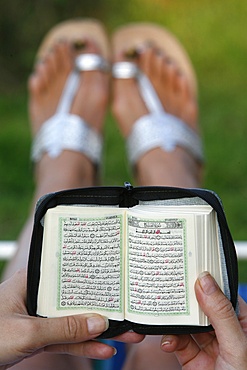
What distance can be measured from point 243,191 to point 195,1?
68cm

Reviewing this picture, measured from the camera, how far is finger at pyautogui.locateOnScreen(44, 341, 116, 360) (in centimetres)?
74

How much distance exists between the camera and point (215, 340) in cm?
77

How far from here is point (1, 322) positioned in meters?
0.72

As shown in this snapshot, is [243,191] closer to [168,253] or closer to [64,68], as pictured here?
[64,68]

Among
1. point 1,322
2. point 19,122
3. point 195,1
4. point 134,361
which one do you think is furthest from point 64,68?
point 1,322

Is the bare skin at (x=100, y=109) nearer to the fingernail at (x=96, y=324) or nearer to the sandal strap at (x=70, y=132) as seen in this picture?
the sandal strap at (x=70, y=132)

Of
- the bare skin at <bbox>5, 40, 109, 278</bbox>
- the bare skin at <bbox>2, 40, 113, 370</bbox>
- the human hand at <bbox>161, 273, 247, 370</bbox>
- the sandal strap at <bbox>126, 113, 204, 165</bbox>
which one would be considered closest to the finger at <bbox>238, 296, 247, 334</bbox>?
the human hand at <bbox>161, 273, 247, 370</bbox>

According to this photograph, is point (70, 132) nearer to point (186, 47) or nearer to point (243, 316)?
point (186, 47)

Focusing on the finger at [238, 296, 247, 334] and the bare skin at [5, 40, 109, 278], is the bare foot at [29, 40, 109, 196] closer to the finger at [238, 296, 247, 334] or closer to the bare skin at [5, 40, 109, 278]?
the bare skin at [5, 40, 109, 278]

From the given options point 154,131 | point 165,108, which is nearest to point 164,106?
point 165,108

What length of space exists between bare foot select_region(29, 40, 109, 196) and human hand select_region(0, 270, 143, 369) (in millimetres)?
613

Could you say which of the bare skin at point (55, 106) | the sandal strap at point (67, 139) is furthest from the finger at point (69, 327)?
the sandal strap at point (67, 139)

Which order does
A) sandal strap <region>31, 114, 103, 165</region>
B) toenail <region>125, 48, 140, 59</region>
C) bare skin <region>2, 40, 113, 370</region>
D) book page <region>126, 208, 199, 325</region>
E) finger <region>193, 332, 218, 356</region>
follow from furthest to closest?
toenail <region>125, 48, 140, 59</region>
sandal strap <region>31, 114, 103, 165</region>
bare skin <region>2, 40, 113, 370</region>
finger <region>193, 332, 218, 356</region>
book page <region>126, 208, 199, 325</region>

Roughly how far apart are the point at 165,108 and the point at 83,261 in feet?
3.41
